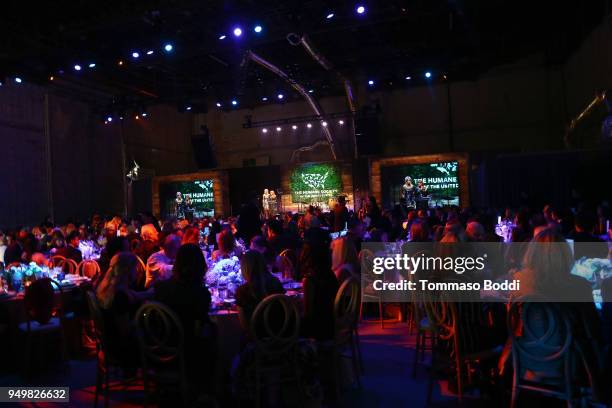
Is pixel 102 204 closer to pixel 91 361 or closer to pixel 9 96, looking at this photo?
pixel 9 96

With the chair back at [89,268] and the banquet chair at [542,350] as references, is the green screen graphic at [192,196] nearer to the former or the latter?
the chair back at [89,268]

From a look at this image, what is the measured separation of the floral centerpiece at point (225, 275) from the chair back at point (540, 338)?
84.8 inches

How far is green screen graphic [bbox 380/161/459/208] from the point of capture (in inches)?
606

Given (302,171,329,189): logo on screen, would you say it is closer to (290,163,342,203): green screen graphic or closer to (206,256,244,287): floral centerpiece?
(290,163,342,203): green screen graphic

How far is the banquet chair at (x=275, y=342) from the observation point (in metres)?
3.11

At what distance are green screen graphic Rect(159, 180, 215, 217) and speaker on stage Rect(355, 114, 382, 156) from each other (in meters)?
5.83

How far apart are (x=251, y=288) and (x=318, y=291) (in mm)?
471

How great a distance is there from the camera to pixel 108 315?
3.38 metres

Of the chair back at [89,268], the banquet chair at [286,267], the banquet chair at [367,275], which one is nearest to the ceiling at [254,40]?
the banquet chair at [367,275]

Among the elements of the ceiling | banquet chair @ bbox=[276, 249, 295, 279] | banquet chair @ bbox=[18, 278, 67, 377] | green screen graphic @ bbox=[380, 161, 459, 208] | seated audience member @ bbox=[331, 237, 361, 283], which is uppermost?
the ceiling

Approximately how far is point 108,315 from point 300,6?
7964mm

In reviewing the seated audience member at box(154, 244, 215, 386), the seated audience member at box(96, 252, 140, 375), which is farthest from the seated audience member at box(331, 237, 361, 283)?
the seated audience member at box(96, 252, 140, 375)

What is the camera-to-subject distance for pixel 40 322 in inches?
174

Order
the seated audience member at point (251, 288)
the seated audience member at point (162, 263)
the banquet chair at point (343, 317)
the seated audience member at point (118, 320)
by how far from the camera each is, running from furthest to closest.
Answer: the seated audience member at point (162, 263), the banquet chair at point (343, 317), the seated audience member at point (118, 320), the seated audience member at point (251, 288)
